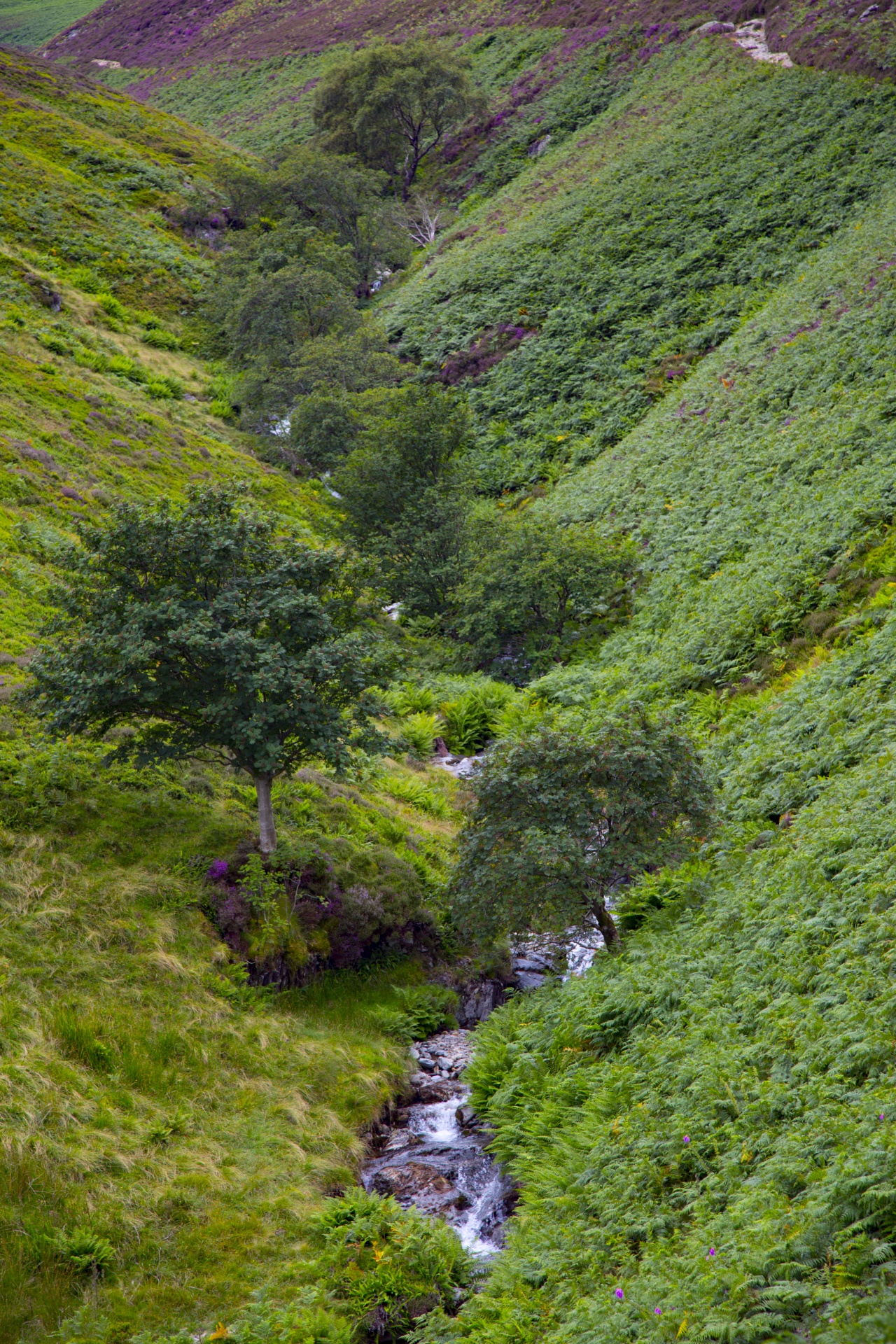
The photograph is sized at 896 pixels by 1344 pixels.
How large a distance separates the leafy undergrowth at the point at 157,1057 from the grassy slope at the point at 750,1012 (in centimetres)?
241

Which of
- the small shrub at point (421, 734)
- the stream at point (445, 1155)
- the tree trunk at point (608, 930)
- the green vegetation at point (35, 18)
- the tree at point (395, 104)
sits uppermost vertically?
the green vegetation at point (35, 18)

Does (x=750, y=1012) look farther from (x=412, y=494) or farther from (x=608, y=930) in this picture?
(x=412, y=494)

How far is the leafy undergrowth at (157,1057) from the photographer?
9414 mm

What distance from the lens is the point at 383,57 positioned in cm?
6406

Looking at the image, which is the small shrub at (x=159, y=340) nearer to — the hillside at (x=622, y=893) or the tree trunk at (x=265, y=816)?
the hillside at (x=622, y=893)

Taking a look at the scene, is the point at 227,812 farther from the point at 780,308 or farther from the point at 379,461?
the point at 780,308

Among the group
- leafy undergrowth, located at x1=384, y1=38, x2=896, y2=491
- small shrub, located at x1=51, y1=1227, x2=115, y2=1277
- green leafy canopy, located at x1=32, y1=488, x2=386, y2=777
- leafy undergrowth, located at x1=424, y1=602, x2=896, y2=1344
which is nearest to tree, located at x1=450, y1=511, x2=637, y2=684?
leafy undergrowth, located at x1=384, y1=38, x2=896, y2=491

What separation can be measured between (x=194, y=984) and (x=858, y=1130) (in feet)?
31.3

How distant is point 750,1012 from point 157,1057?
25.1ft

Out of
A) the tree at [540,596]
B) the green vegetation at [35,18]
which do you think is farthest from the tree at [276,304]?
the green vegetation at [35,18]

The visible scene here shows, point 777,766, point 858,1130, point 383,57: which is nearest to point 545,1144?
point 858,1130

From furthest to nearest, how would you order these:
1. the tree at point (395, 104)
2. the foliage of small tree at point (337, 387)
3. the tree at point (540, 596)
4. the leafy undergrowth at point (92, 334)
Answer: the tree at point (395, 104) → the foliage of small tree at point (337, 387) → the tree at point (540, 596) → the leafy undergrowth at point (92, 334)

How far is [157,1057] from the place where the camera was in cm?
1200

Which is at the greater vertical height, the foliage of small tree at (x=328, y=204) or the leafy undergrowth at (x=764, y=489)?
the foliage of small tree at (x=328, y=204)
